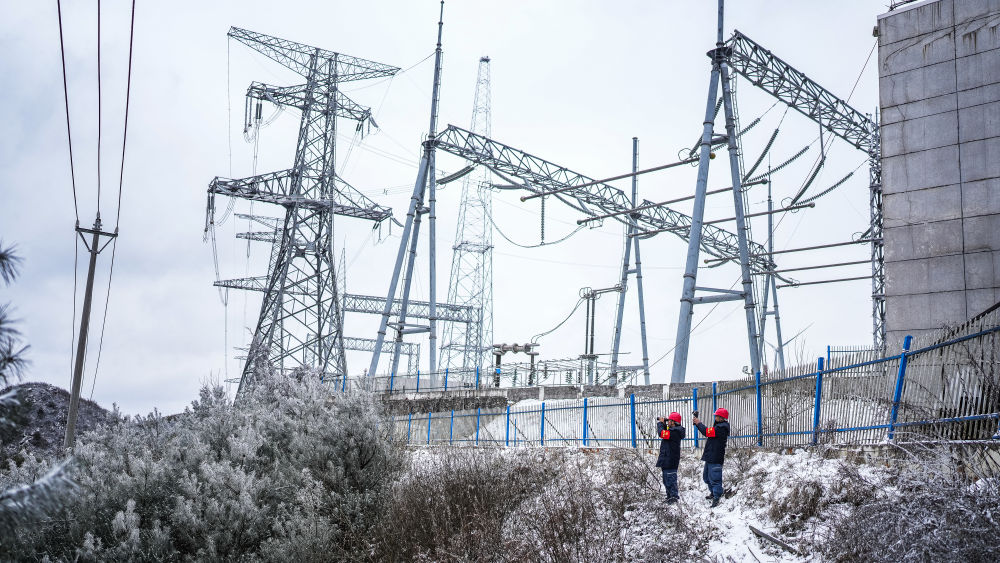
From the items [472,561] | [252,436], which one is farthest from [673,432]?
[252,436]

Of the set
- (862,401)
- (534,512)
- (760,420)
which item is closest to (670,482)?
(534,512)

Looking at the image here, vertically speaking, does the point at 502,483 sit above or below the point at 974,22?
below

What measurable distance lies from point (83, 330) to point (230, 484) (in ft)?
23.3

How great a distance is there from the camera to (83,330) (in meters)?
18.5

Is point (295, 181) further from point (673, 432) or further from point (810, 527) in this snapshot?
point (810, 527)

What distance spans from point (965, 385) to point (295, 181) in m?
25.4

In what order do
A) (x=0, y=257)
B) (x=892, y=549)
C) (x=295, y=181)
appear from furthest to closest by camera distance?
(x=295, y=181) < (x=892, y=549) < (x=0, y=257)

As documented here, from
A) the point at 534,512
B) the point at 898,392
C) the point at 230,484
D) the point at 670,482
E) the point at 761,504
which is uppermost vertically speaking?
the point at 898,392

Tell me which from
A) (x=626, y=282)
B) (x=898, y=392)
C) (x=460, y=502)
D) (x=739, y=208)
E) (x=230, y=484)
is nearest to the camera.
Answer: (x=898, y=392)

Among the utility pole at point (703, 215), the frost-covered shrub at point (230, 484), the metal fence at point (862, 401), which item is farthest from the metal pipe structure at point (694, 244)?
the frost-covered shrub at point (230, 484)

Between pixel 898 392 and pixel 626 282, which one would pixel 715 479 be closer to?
pixel 898 392

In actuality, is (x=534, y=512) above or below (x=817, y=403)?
below

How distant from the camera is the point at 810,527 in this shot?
10.4 metres

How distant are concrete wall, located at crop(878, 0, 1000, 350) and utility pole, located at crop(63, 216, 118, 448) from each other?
18785 mm
